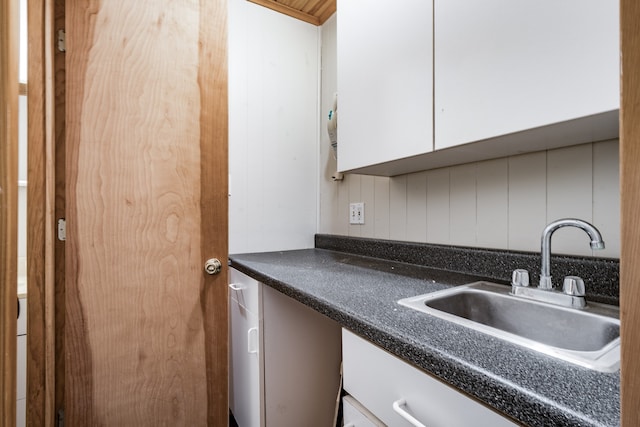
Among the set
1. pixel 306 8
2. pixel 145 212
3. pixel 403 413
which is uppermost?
pixel 306 8

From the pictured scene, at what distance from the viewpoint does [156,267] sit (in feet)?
3.90

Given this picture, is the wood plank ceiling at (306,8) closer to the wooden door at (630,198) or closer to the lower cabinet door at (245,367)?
the lower cabinet door at (245,367)

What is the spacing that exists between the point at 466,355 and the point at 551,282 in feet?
1.82

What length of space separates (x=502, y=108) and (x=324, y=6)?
5.11 ft

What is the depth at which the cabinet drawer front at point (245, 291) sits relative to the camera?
125cm

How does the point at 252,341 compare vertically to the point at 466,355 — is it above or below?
below

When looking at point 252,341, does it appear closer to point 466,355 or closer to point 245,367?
point 245,367

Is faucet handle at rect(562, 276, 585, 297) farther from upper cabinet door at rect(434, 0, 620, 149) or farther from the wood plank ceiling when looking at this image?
the wood plank ceiling

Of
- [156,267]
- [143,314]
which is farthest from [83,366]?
[156,267]

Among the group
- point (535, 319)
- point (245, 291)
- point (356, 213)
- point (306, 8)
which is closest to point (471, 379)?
point (535, 319)

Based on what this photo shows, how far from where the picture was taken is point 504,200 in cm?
107

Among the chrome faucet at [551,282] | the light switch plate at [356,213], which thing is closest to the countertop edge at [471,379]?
the chrome faucet at [551,282]

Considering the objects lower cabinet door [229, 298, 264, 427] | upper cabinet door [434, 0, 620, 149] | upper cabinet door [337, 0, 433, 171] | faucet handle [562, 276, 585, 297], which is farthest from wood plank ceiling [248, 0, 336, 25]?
faucet handle [562, 276, 585, 297]

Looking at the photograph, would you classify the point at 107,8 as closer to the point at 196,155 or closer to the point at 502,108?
the point at 196,155
